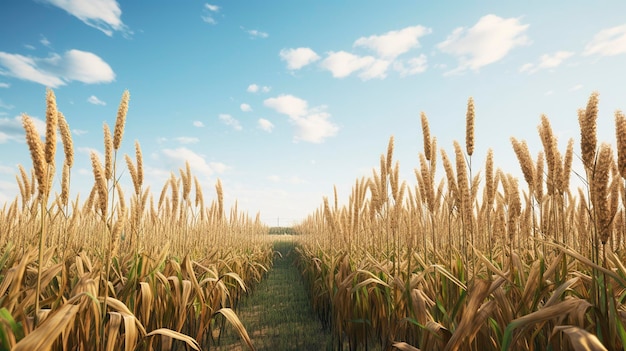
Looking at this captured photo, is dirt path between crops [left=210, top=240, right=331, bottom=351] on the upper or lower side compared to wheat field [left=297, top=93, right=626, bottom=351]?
lower

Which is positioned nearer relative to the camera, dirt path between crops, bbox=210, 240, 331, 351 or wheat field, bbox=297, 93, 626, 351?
wheat field, bbox=297, 93, 626, 351

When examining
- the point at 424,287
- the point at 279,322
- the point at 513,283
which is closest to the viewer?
the point at 513,283

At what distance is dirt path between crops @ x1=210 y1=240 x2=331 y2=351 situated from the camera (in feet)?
14.5

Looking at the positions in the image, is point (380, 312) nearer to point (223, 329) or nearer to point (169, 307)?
point (169, 307)

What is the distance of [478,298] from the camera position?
2.01 m

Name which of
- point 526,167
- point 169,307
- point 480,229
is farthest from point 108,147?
point 480,229

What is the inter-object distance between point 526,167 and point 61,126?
3391 millimetres

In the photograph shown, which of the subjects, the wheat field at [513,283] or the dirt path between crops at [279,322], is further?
the dirt path between crops at [279,322]

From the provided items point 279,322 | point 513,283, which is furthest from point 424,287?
point 279,322

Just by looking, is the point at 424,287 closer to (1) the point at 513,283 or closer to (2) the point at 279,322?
(1) the point at 513,283

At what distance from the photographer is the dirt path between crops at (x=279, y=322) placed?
14.5 feet

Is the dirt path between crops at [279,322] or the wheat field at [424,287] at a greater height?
the wheat field at [424,287]

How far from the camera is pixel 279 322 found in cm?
560

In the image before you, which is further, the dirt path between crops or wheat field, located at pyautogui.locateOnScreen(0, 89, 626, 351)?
the dirt path between crops
